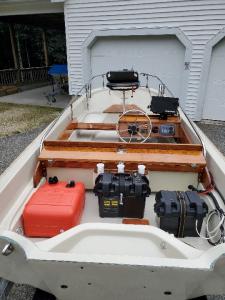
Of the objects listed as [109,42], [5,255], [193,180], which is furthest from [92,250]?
[109,42]

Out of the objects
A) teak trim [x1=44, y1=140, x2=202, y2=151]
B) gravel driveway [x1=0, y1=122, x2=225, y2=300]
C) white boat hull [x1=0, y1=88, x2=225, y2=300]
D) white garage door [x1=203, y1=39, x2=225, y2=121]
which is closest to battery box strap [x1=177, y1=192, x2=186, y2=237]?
white boat hull [x1=0, y1=88, x2=225, y2=300]

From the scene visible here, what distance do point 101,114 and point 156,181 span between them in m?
2.87

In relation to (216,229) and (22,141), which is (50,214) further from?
(22,141)

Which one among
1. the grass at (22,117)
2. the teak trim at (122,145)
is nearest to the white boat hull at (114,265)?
the teak trim at (122,145)

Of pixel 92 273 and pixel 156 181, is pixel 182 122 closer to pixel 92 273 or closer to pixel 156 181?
pixel 156 181

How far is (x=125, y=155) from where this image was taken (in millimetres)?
2482

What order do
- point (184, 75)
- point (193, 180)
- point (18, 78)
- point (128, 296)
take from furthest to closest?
1. point (18, 78)
2. point (184, 75)
3. point (193, 180)
4. point (128, 296)

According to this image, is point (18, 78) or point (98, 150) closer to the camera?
point (98, 150)

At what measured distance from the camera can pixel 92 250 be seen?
5.29 ft

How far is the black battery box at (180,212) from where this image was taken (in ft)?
6.21

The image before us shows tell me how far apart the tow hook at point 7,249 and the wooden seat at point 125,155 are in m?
1.17

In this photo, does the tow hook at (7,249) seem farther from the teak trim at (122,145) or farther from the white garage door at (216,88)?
the white garage door at (216,88)

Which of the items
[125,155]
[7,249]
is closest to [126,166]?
[125,155]

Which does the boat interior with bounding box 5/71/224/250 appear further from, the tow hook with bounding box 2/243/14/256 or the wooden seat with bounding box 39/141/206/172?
the tow hook with bounding box 2/243/14/256
